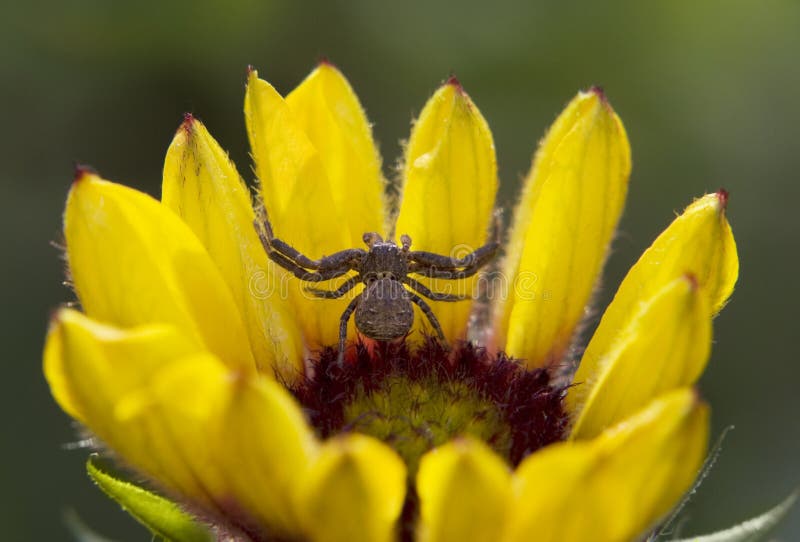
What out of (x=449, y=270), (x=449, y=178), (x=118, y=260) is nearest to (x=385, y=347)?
(x=449, y=270)

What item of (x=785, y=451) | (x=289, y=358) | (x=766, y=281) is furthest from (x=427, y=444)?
(x=766, y=281)

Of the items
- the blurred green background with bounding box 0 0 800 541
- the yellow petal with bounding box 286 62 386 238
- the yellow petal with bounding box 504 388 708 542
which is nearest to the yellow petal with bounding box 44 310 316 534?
the yellow petal with bounding box 504 388 708 542

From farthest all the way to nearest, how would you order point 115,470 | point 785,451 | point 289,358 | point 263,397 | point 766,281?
1. point 766,281
2. point 785,451
3. point 289,358
4. point 115,470
5. point 263,397

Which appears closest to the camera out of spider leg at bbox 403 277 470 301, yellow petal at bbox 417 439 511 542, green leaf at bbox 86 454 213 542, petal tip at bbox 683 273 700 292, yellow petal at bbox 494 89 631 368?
yellow petal at bbox 417 439 511 542

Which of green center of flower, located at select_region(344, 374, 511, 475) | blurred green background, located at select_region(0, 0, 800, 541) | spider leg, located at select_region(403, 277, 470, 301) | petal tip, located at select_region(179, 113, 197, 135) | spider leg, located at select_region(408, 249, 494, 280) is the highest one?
blurred green background, located at select_region(0, 0, 800, 541)

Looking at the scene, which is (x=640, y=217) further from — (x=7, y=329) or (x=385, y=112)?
(x=7, y=329)

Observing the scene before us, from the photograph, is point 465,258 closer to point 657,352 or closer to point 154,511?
point 657,352

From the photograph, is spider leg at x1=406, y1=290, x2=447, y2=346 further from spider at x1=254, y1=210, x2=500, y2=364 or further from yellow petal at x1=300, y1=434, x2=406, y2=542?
yellow petal at x1=300, y1=434, x2=406, y2=542
